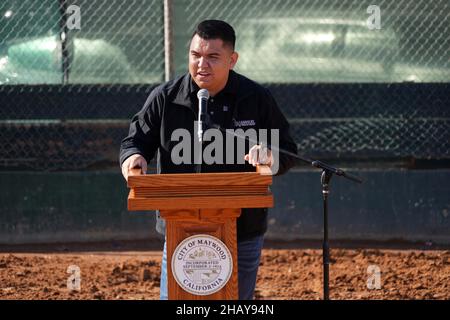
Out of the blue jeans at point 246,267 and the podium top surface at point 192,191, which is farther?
the blue jeans at point 246,267

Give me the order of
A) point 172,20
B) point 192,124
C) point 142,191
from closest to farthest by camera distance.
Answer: point 142,191 < point 192,124 < point 172,20

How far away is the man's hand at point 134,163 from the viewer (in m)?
4.38

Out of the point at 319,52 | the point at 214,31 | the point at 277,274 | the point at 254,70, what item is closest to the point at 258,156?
the point at 214,31

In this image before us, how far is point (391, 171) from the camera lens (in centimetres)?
881

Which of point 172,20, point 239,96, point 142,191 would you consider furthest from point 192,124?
point 172,20

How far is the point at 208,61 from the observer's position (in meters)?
4.65

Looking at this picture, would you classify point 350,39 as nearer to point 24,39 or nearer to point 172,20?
point 172,20

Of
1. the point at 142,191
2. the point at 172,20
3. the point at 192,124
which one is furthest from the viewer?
the point at 172,20

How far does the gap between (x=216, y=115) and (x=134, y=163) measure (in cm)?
63

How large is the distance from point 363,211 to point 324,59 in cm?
162

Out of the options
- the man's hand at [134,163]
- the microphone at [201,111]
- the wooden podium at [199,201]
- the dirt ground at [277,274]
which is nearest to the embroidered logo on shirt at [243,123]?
the microphone at [201,111]

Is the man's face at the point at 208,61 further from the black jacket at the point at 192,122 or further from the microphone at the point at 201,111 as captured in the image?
the microphone at the point at 201,111

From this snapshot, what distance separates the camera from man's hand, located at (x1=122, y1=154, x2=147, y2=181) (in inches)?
172

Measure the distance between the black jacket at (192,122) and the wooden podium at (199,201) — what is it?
Result: 0.64m
